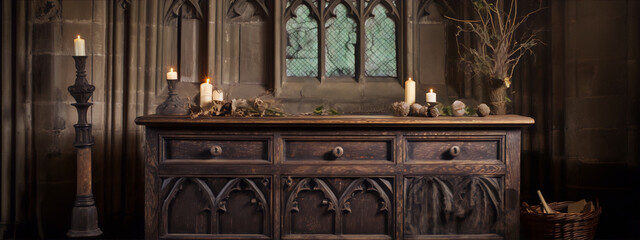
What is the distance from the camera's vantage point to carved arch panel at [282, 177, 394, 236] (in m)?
3.96

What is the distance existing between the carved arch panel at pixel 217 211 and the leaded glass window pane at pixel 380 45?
1.80 metres

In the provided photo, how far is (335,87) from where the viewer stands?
16.8 ft

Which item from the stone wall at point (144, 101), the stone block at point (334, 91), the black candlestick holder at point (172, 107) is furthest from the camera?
the stone block at point (334, 91)

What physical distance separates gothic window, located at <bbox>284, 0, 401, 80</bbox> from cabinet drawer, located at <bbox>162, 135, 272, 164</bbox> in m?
1.41

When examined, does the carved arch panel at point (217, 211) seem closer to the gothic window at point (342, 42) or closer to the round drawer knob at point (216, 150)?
the round drawer knob at point (216, 150)

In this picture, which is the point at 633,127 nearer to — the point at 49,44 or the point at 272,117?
the point at 272,117

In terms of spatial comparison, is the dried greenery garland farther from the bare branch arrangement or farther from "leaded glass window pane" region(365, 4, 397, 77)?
the bare branch arrangement

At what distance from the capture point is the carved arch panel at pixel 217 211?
13.0 ft

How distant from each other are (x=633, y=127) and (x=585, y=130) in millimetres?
341

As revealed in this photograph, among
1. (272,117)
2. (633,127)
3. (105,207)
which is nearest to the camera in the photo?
(272,117)

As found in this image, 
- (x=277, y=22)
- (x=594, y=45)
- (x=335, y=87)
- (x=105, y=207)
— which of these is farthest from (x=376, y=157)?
(x=105, y=207)

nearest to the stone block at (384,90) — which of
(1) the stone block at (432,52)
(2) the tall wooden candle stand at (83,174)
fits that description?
(1) the stone block at (432,52)

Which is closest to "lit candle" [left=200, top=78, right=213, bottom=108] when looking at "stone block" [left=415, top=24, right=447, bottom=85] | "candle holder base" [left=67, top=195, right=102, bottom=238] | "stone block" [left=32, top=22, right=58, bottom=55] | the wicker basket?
"candle holder base" [left=67, top=195, right=102, bottom=238]

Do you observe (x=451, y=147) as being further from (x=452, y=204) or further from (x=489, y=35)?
(x=489, y=35)
